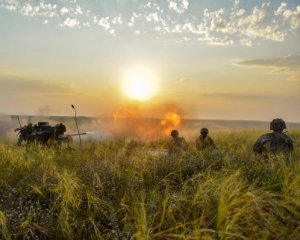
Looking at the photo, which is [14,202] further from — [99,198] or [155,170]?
[155,170]

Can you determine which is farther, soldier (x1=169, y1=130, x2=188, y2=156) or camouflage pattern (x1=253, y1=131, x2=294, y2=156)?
soldier (x1=169, y1=130, x2=188, y2=156)

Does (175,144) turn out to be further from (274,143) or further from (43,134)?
(43,134)

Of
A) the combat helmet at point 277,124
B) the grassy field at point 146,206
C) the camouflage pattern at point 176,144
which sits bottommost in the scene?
the grassy field at point 146,206

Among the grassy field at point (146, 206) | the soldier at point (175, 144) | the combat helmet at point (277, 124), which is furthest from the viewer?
the soldier at point (175, 144)

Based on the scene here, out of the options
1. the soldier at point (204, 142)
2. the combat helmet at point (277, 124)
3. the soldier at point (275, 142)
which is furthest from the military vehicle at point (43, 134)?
the combat helmet at point (277, 124)

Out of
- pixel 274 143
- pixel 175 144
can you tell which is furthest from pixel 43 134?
pixel 274 143

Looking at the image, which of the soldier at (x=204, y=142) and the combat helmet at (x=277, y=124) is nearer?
the combat helmet at (x=277, y=124)

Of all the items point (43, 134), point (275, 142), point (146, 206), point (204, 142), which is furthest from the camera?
point (43, 134)

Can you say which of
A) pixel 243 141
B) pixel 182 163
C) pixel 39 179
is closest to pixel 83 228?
pixel 39 179

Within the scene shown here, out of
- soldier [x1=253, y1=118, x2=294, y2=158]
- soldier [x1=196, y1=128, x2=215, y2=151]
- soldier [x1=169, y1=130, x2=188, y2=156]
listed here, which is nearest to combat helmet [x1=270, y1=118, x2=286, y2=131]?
soldier [x1=253, y1=118, x2=294, y2=158]

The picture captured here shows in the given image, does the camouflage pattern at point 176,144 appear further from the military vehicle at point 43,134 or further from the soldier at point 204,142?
the military vehicle at point 43,134

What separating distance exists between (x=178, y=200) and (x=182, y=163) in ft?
10.4

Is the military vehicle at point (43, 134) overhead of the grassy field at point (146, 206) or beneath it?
overhead

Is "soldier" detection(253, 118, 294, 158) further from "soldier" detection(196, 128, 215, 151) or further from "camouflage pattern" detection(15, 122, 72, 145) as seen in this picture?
"camouflage pattern" detection(15, 122, 72, 145)
